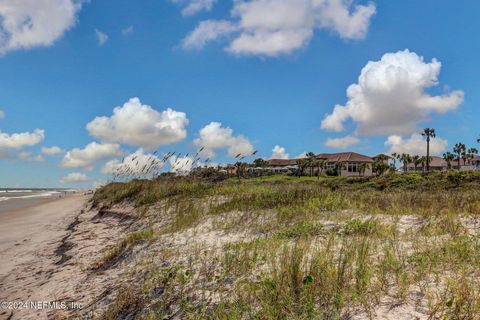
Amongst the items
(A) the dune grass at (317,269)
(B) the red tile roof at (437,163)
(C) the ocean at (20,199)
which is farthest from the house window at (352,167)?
(A) the dune grass at (317,269)

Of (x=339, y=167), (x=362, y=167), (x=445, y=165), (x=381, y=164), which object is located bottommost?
(x=339, y=167)

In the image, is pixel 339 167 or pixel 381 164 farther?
pixel 339 167

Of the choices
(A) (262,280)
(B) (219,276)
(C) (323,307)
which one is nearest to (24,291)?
(B) (219,276)

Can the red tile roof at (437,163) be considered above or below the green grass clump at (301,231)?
above

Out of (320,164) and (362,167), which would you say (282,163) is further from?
(362,167)

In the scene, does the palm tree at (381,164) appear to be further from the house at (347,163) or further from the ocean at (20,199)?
the ocean at (20,199)

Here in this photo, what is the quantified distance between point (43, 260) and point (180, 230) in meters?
3.46

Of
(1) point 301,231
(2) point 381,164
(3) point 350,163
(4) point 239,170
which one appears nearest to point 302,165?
(3) point 350,163

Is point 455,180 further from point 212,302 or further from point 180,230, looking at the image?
point 212,302

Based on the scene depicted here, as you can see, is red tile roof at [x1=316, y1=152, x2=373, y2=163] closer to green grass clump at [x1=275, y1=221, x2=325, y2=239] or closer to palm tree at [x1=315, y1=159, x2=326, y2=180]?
palm tree at [x1=315, y1=159, x2=326, y2=180]

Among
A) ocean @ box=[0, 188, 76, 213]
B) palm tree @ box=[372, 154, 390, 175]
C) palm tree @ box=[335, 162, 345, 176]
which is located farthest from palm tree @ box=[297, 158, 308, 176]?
ocean @ box=[0, 188, 76, 213]

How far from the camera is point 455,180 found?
34.9m

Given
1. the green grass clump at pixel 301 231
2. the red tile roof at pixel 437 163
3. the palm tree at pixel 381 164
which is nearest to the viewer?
the green grass clump at pixel 301 231

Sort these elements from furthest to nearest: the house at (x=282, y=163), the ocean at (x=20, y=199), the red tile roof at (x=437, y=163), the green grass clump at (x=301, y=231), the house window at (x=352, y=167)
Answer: the house at (x=282, y=163) < the red tile roof at (x=437, y=163) < the house window at (x=352, y=167) < the ocean at (x=20, y=199) < the green grass clump at (x=301, y=231)
